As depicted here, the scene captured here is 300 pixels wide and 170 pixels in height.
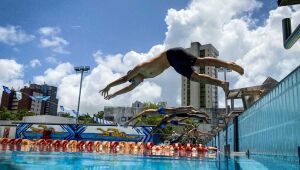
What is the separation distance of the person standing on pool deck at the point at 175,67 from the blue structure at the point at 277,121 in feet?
20.2

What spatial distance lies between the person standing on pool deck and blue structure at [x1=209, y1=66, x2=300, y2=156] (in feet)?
20.2

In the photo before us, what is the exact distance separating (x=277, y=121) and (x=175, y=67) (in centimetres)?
873

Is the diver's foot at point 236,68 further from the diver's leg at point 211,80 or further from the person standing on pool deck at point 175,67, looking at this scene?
the diver's leg at point 211,80

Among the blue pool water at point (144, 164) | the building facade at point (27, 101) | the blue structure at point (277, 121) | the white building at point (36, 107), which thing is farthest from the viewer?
the white building at point (36, 107)

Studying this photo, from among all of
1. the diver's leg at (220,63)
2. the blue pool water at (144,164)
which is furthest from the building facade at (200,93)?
the diver's leg at (220,63)

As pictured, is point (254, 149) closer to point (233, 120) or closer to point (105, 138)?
point (233, 120)

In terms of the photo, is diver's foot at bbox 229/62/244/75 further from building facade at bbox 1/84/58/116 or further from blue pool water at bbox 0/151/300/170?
building facade at bbox 1/84/58/116

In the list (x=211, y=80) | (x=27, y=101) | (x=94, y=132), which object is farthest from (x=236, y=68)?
(x=27, y=101)

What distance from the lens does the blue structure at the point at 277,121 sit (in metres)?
11.7

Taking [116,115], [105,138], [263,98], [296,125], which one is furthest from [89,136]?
[116,115]

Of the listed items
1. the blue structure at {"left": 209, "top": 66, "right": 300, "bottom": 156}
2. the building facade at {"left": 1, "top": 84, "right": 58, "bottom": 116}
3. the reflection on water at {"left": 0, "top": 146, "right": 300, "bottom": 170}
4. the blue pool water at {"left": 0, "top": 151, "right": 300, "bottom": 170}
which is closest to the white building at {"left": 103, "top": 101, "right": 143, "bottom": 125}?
the building facade at {"left": 1, "top": 84, "right": 58, "bottom": 116}

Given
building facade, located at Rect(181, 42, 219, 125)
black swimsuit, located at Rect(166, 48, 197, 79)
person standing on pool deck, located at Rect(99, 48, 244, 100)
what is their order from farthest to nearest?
building facade, located at Rect(181, 42, 219, 125) → black swimsuit, located at Rect(166, 48, 197, 79) → person standing on pool deck, located at Rect(99, 48, 244, 100)

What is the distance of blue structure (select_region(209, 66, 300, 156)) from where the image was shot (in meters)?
11.7

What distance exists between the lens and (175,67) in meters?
7.04
